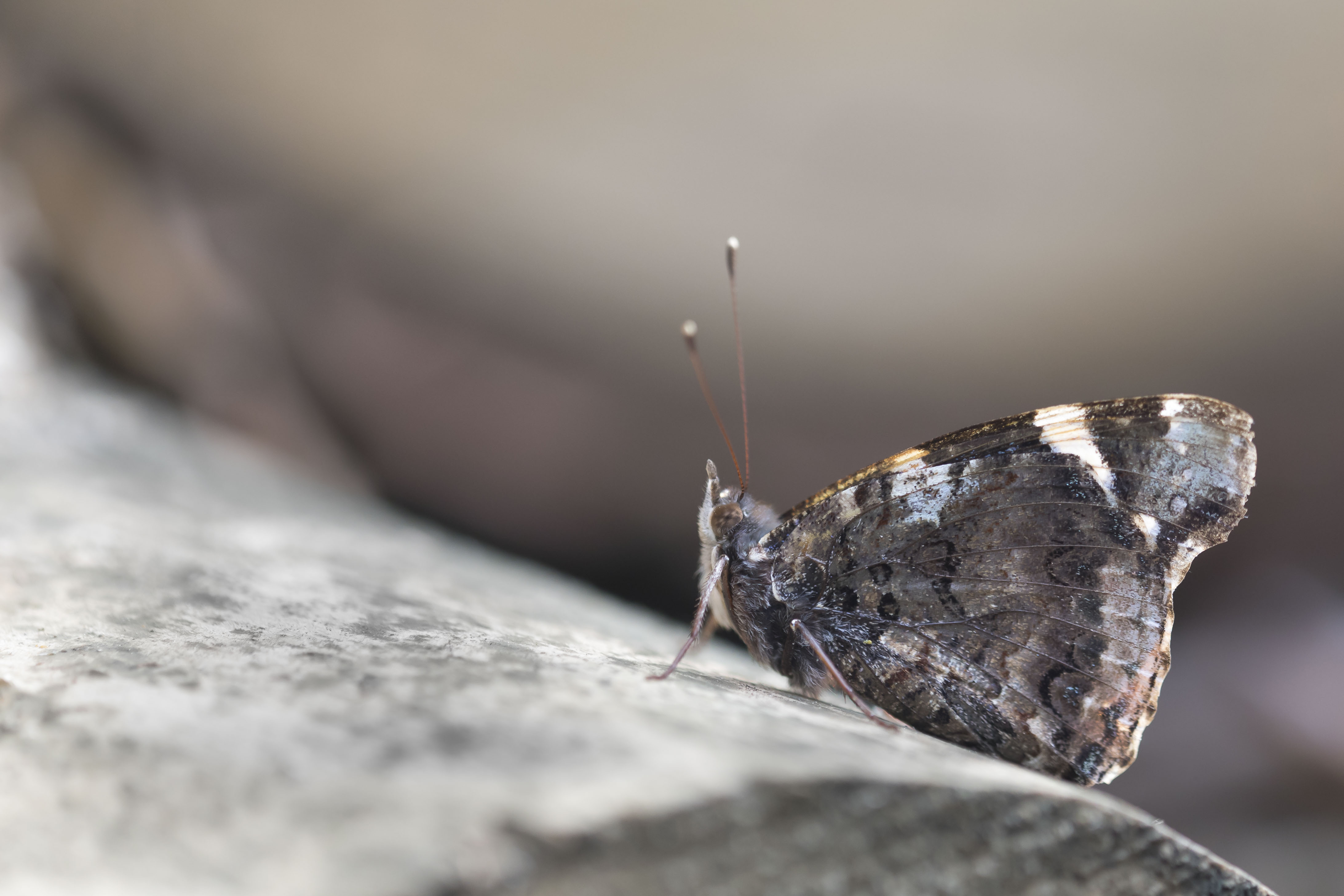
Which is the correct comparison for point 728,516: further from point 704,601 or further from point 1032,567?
point 1032,567

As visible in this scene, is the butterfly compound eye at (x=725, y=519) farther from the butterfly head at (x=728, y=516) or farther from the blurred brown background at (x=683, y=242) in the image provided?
the blurred brown background at (x=683, y=242)

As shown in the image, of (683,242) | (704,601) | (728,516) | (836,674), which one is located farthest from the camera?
(683,242)

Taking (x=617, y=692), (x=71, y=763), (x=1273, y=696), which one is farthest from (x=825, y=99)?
(x=71, y=763)

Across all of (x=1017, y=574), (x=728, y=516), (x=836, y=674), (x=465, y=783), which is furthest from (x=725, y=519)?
(x=465, y=783)

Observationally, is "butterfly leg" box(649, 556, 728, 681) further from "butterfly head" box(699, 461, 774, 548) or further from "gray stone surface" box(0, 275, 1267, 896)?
"gray stone surface" box(0, 275, 1267, 896)

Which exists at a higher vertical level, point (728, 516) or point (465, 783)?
point (728, 516)

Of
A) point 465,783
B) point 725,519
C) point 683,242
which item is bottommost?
point 465,783

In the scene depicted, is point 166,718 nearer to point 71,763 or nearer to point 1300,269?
point 71,763

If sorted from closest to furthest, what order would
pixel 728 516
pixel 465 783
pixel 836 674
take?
pixel 465 783
pixel 836 674
pixel 728 516
